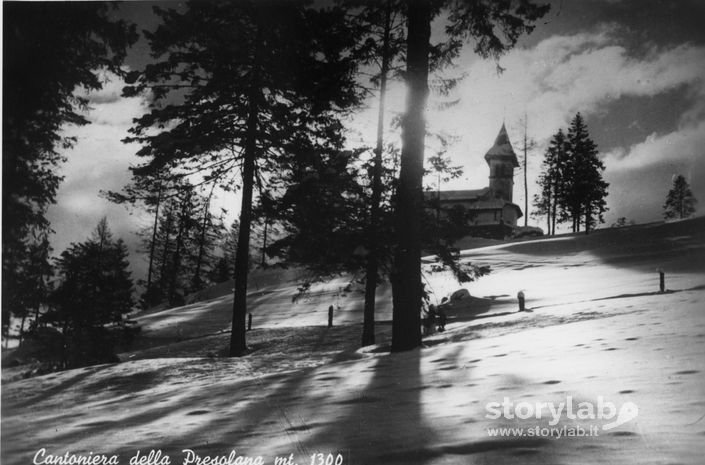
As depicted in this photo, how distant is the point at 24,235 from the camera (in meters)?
5.99

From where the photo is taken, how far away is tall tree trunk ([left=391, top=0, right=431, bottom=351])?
6.44m

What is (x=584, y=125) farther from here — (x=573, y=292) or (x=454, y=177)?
(x=573, y=292)

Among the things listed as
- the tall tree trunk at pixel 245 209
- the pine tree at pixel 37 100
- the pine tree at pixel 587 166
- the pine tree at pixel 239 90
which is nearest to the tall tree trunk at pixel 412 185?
the pine tree at pixel 239 90

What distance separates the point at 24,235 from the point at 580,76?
7.10m

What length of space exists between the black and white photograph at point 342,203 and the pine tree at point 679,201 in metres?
0.04

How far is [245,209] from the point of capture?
916 centimetres

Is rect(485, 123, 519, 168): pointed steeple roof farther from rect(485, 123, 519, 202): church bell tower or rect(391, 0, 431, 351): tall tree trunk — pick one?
rect(391, 0, 431, 351): tall tree trunk

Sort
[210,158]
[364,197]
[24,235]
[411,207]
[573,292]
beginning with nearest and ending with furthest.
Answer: [24,235] → [411,207] → [210,158] → [364,197] → [573,292]

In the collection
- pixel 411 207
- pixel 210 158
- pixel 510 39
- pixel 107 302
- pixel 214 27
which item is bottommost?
pixel 107 302

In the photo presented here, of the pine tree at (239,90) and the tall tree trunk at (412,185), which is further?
the pine tree at (239,90)

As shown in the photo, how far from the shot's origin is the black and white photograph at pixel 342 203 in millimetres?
3262

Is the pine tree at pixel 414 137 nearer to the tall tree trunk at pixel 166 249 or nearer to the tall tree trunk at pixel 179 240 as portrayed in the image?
the tall tree trunk at pixel 179 240

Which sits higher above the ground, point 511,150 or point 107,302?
point 511,150

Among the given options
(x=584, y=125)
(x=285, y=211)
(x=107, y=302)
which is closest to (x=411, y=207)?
(x=584, y=125)
